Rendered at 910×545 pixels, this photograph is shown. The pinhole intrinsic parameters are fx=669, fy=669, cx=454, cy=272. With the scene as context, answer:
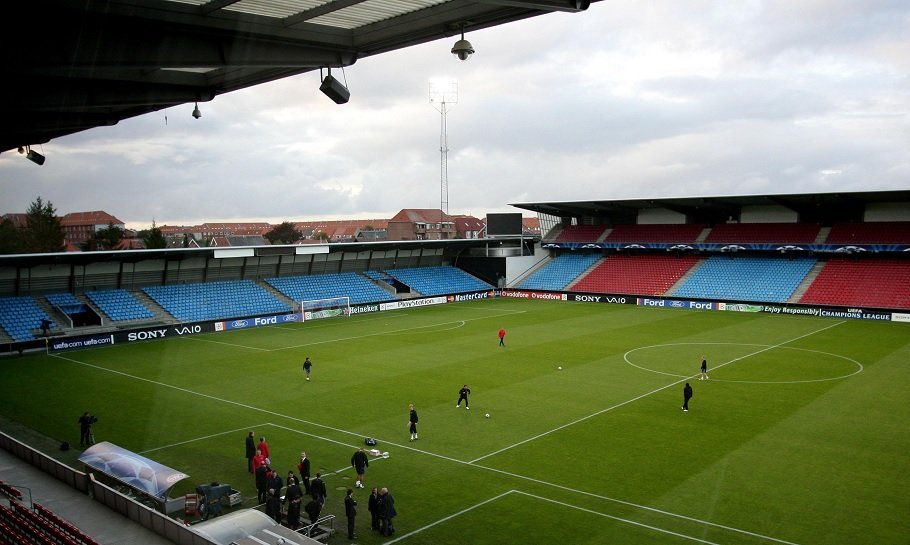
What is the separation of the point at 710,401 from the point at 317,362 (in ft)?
66.6

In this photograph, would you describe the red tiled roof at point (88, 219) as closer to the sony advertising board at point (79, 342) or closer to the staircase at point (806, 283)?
the sony advertising board at point (79, 342)

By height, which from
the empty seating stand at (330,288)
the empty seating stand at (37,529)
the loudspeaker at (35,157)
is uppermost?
the loudspeaker at (35,157)

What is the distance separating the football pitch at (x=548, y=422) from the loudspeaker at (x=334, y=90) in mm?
10009

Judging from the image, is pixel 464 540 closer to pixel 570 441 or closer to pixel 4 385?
pixel 570 441

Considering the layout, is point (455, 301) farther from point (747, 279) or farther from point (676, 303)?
point (747, 279)

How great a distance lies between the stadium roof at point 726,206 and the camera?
5544 centimetres

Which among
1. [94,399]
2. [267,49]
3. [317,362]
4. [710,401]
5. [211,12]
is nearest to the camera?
[211,12]

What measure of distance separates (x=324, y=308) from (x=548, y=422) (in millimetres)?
35523

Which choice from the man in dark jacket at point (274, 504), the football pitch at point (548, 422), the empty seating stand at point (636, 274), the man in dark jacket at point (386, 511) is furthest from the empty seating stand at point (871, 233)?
the man in dark jacket at point (274, 504)

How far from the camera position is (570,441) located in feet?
73.4

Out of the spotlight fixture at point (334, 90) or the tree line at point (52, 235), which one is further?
the tree line at point (52, 235)

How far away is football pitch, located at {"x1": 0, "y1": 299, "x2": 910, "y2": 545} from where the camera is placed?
16562 mm

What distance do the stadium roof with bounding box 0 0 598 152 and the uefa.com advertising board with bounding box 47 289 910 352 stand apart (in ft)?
118

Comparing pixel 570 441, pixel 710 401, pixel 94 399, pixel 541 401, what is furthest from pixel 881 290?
pixel 94 399
